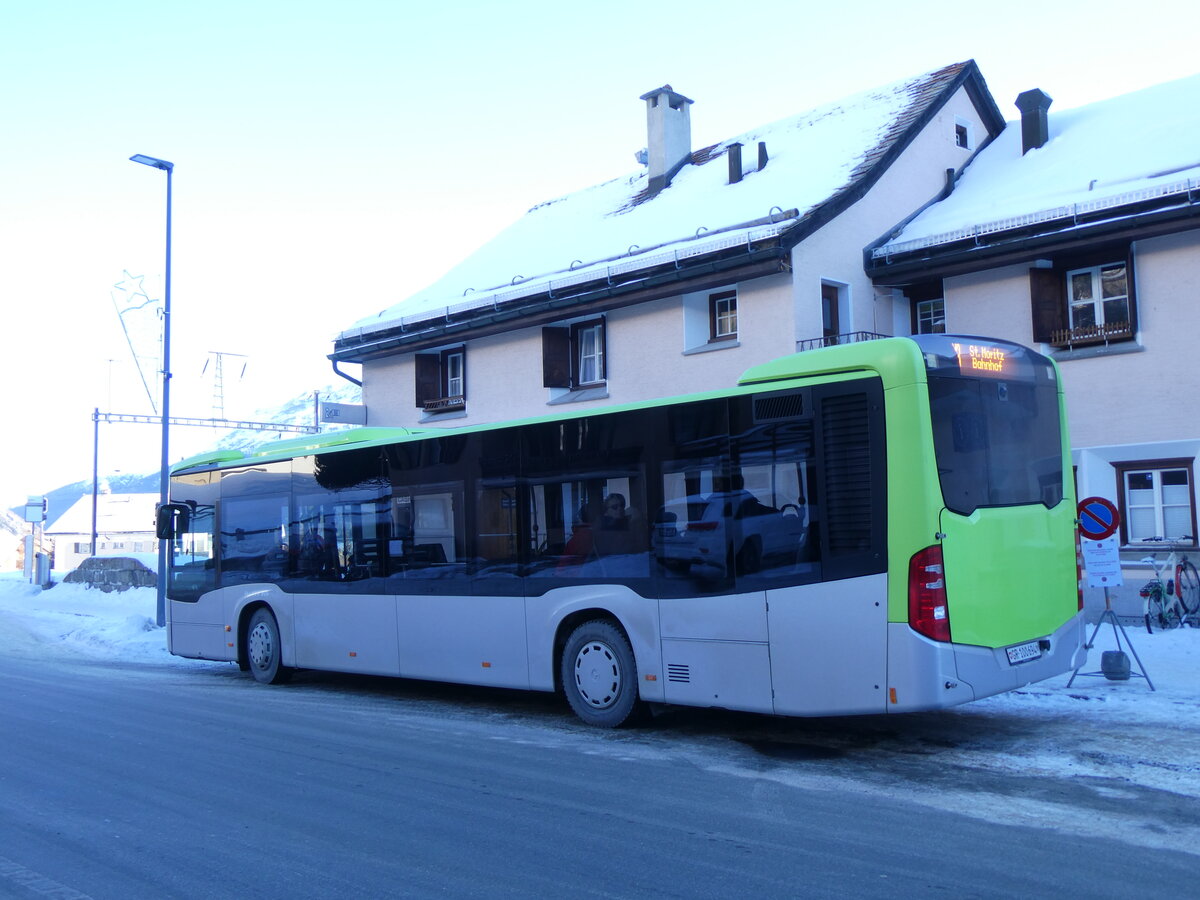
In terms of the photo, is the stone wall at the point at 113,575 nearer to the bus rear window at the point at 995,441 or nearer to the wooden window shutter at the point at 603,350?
the wooden window shutter at the point at 603,350

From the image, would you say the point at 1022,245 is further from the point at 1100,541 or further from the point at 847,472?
the point at 847,472

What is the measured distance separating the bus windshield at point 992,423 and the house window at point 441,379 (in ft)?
56.0

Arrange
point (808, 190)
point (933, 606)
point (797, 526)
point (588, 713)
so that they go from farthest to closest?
point (808, 190) < point (588, 713) < point (797, 526) < point (933, 606)

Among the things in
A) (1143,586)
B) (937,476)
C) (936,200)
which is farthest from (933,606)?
(936,200)

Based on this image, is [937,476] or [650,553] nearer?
[937,476]

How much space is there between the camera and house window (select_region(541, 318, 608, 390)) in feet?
72.5

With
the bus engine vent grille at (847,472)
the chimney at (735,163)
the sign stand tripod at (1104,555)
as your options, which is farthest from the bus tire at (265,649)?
the chimney at (735,163)

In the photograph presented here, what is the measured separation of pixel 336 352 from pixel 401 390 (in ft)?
7.24

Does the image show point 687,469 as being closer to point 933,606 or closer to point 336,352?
point 933,606

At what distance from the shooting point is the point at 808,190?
790 inches

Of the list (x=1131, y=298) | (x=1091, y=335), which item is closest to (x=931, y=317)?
(x=1091, y=335)

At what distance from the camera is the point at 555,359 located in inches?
877

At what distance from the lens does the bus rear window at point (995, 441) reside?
788 centimetres

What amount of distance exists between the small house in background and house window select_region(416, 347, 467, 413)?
63033mm
